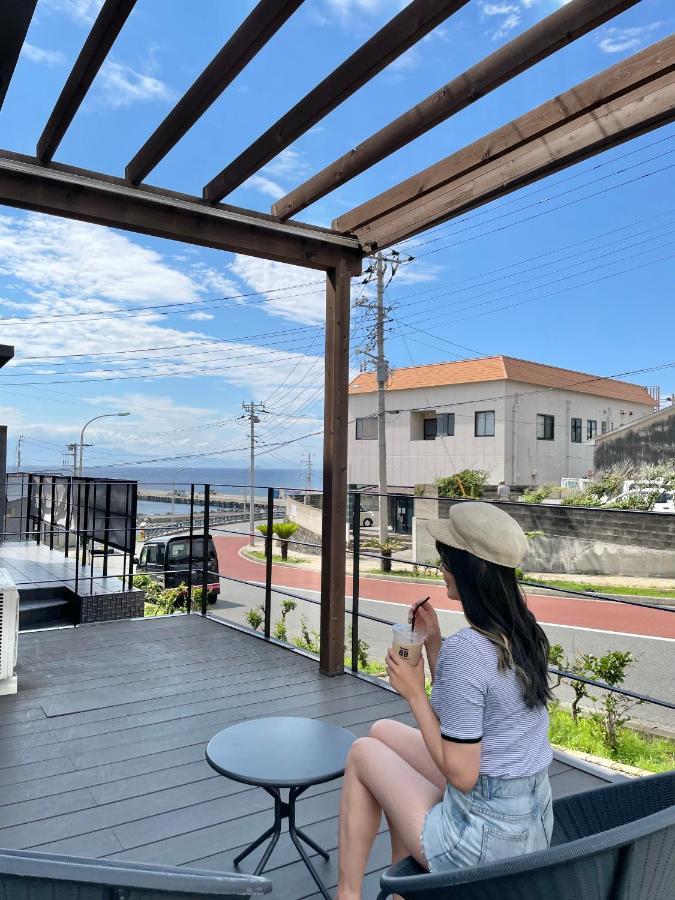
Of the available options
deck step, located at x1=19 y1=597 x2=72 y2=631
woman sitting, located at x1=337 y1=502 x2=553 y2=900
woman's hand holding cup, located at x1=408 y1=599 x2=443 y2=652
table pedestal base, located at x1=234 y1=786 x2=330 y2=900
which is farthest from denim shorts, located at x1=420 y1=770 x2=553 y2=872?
deck step, located at x1=19 y1=597 x2=72 y2=631

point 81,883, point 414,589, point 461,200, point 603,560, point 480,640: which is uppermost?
point 461,200

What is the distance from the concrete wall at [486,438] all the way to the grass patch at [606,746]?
18.1 metres

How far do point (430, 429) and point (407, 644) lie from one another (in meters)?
24.1

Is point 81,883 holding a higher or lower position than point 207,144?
lower

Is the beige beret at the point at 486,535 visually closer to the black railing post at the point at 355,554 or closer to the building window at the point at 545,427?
the black railing post at the point at 355,554

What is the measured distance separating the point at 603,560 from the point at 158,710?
38.8ft

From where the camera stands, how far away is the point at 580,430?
25.5 meters

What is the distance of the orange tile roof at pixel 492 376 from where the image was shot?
22.4m

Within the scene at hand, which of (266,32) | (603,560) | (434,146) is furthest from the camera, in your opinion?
(603,560)

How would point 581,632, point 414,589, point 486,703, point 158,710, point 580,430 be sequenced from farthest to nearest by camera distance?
point 580,430, point 414,589, point 581,632, point 158,710, point 486,703

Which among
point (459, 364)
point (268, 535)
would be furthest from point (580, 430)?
point (268, 535)

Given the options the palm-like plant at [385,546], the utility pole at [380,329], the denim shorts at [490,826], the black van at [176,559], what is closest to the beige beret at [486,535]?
the denim shorts at [490,826]

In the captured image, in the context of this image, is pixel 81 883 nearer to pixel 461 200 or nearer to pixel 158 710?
pixel 158 710

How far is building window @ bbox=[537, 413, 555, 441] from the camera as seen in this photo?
23.4 m
